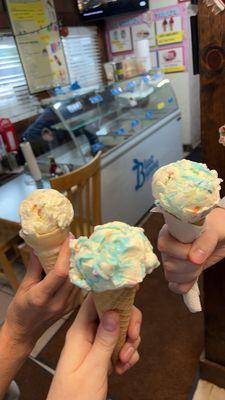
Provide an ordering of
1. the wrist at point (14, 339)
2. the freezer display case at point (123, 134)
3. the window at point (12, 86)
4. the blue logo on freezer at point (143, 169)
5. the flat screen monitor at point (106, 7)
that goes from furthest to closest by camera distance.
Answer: the flat screen monitor at point (106, 7)
the window at point (12, 86)
the blue logo on freezer at point (143, 169)
the freezer display case at point (123, 134)
the wrist at point (14, 339)

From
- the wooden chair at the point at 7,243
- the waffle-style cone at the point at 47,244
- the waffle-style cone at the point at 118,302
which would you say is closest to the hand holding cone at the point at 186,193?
the waffle-style cone at the point at 118,302

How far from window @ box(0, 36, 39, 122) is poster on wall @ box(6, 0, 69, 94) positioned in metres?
0.08

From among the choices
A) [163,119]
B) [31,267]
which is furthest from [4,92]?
[31,267]

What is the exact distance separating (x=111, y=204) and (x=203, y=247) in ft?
7.19

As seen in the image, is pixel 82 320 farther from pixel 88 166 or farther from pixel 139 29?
pixel 139 29

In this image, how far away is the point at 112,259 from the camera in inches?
27.4

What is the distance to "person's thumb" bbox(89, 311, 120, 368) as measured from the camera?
2.43ft

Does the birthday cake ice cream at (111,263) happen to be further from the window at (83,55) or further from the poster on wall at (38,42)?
the window at (83,55)

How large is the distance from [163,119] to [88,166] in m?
2.03

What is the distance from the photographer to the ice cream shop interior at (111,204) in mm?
792

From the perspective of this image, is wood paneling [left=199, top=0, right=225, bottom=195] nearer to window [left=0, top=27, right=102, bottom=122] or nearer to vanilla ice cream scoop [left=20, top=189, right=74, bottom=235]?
vanilla ice cream scoop [left=20, top=189, right=74, bottom=235]

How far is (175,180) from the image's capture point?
83 centimetres

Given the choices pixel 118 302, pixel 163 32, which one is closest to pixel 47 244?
pixel 118 302

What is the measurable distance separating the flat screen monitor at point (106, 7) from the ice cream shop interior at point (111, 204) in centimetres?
2
